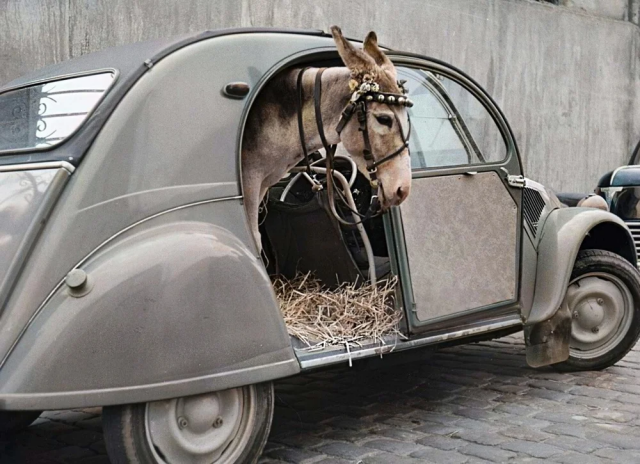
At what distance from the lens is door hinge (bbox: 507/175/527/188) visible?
4633 millimetres

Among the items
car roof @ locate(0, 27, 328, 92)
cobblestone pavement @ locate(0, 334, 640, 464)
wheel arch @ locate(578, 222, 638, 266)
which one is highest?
car roof @ locate(0, 27, 328, 92)

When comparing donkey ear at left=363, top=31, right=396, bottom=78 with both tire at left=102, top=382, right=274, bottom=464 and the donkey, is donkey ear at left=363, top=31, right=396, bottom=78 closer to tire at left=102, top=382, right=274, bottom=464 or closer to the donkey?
the donkey

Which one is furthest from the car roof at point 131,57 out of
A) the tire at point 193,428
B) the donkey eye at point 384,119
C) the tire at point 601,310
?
the tire at point 601,310

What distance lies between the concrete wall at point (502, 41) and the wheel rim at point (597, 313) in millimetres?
5231

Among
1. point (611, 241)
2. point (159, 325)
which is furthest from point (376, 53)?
point (611, 241)

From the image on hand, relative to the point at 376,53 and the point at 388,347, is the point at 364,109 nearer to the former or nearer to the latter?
the point at 376,53

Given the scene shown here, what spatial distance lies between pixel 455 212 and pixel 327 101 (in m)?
1.04

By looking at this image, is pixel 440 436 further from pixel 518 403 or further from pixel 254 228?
pixel 254 228

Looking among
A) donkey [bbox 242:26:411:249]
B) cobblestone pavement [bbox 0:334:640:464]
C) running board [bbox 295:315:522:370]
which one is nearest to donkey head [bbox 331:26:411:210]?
donkey [bbox 242:26:411:249]

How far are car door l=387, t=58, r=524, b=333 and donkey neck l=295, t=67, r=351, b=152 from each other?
1.90 feet

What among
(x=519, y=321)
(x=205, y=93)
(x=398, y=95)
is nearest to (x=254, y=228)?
(x=205, y=93)

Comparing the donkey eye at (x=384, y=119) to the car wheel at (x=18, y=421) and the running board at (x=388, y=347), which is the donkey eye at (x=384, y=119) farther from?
the car wheel at (x=18, y=421)

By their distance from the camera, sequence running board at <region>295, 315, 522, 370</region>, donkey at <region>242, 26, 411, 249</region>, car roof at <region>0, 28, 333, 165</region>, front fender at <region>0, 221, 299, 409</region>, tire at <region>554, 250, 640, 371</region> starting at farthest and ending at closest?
tire at <region>554, 250, 640, 371</region>, donkey at <region>242, 26, 411, 249</region>, running board at <region>295, 315, 522, 370</region>, car roof at <region>0, 28, 333, 165</region>, front fender at <region>0, 221, 299, 409</region>

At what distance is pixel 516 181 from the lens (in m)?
4.66
